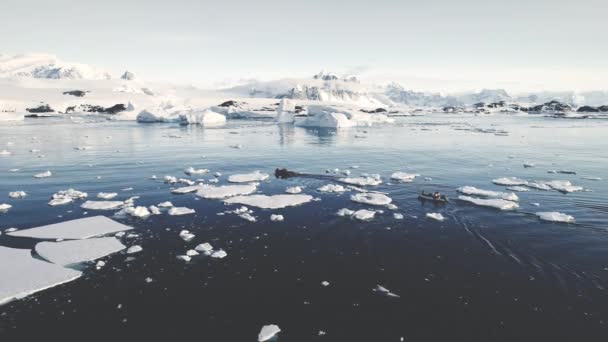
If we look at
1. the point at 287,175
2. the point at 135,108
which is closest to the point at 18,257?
the point at 287,175

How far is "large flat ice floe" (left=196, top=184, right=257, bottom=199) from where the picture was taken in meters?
14.3

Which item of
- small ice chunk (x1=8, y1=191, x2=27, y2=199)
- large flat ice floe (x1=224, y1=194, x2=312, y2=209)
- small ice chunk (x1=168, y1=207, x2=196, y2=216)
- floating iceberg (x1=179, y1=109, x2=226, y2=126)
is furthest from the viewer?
floating iceberg (x1=179, y1=109, x2=226, y2=126)

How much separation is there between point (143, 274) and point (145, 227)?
308cm

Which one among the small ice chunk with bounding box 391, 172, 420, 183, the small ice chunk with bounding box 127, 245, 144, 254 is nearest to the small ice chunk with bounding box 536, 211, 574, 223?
the small ice chunk with bounding box 391, 172, 420, 183

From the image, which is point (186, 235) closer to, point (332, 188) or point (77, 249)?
point (77, 249)

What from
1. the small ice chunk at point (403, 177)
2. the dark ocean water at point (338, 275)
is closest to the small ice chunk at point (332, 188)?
the dark ocean water at point (338, 275)

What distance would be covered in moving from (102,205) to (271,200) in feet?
19.0

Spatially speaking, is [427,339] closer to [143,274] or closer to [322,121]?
[143,274]

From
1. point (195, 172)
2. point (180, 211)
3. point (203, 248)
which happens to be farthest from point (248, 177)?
point (203, 248)

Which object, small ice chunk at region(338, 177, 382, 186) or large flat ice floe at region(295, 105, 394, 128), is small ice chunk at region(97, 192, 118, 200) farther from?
large flat ice floe at region(295, 105, 394, 128)

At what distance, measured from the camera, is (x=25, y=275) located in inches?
305

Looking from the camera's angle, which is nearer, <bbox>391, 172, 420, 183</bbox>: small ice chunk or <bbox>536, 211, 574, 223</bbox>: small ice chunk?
<bbox>536, 211, 574, 223</bbox>: small ice chunk

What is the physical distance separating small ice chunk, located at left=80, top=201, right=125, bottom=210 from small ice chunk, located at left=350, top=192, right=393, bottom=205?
8.27m

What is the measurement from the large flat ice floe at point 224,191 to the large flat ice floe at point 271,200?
55 cm
